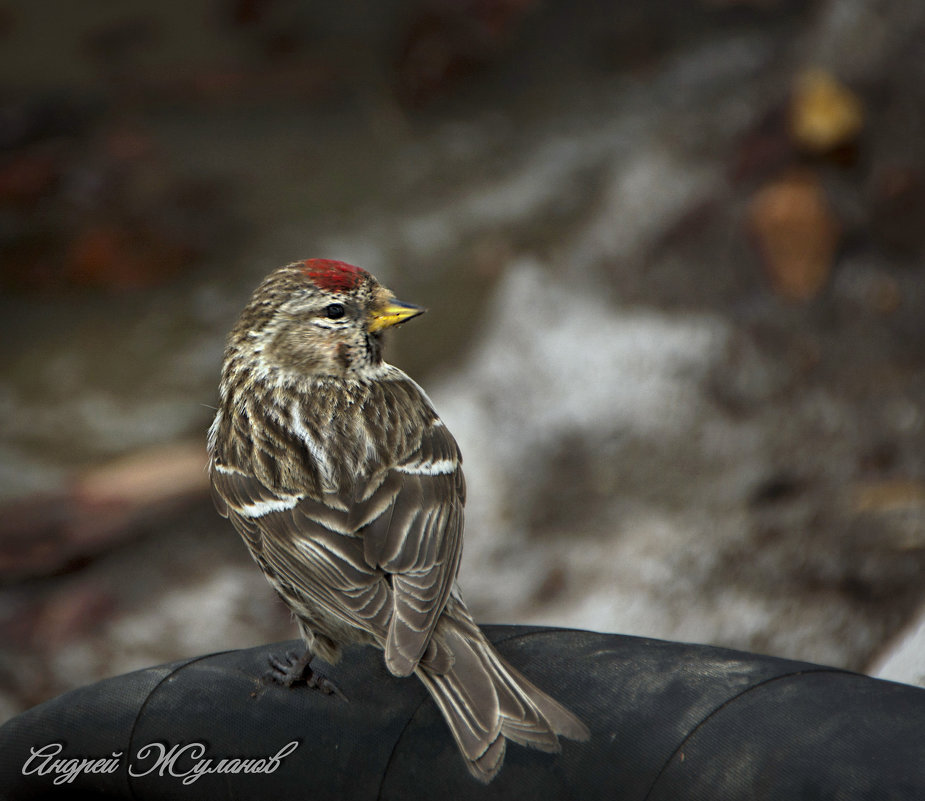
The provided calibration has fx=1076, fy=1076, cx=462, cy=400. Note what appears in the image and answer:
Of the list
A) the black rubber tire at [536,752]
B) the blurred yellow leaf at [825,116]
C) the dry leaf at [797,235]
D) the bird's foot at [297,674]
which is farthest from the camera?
the blurred yellow leaf at [825,116]

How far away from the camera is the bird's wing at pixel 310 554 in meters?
2.24

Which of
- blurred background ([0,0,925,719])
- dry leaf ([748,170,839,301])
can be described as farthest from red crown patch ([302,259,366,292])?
dry leaf ([748,170,839,301])

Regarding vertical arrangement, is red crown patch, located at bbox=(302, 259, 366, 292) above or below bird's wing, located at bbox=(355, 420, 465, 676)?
above

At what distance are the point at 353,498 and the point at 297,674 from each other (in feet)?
1.46

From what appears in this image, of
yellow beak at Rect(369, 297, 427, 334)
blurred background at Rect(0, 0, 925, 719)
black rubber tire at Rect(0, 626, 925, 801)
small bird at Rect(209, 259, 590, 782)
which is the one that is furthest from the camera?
blurred background at Rect(0, 0, 925, 719)

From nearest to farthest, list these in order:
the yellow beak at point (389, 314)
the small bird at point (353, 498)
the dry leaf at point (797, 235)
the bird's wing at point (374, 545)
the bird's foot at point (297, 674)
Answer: the small bird at point (353, 498)
the bird's wing at point (374, 545)
the bird's foot at point (297, 674)
the yellow beak at point (389, 314)
the dry leaf at point (797, 235)

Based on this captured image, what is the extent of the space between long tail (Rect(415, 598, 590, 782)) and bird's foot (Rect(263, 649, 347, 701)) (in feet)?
1.32

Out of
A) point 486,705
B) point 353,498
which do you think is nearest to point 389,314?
point 353,498

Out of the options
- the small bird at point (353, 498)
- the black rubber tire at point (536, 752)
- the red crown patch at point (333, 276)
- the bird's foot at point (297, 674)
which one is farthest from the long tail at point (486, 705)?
the red crown patch at point (333, 276)

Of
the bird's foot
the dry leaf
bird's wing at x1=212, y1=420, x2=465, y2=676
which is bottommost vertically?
the bird's foot

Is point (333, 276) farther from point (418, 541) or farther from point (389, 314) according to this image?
point (418, 541)

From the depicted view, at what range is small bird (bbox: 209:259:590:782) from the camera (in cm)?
208

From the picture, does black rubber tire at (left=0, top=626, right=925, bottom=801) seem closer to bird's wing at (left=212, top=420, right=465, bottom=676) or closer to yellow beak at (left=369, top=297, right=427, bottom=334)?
bird's wing at (left=212, top=420, right=465, bottom=676)

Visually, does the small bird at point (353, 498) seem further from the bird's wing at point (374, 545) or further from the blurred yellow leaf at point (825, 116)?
the blurred yellow leaf at point (825, 116)
